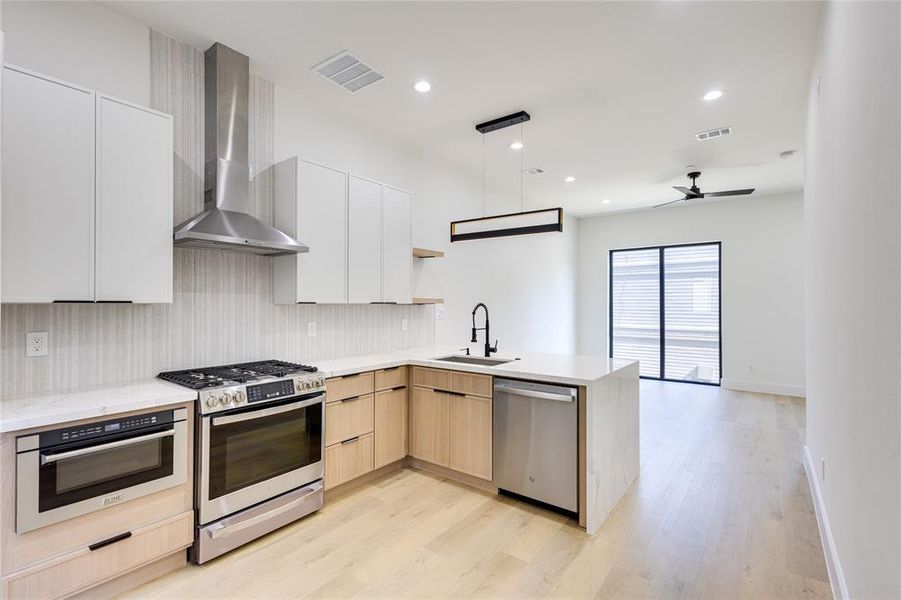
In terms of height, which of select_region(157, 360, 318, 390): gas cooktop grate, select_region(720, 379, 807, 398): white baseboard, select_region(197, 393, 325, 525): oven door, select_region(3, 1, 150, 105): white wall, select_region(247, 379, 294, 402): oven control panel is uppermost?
select_region(3, 1, 150, 105): white wall

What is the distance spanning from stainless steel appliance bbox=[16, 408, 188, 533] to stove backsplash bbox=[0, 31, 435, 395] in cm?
56

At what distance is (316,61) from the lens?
2.95 m

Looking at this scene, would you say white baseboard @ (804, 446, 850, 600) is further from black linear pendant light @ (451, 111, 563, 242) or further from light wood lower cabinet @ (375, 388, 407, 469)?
light wood lower cabinet @ (375, 388, 407, 469)

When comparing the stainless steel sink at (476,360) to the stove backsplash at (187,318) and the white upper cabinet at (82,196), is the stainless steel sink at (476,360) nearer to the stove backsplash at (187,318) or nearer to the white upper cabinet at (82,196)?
the stove backsplash at (187,318)

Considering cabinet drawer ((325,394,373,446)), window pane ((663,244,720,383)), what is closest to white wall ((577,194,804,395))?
window pane ((663,244,720,383))

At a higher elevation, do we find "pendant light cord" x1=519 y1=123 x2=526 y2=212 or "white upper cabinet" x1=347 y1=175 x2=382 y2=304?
"pendant light cord" x1=519 y1=123 x2=526 y2=212

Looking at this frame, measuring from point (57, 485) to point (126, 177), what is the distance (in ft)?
4.88

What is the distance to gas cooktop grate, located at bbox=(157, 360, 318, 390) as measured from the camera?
7.90ft

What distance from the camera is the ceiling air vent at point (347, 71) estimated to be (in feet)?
9.58

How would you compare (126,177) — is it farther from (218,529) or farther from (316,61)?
(218,529)

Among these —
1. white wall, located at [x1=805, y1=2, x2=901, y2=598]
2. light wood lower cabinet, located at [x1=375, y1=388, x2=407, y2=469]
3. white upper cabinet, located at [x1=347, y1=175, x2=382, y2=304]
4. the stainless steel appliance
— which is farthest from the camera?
white upper cabinet, located at [x1=347, y1=175, x2=382, y2=304]

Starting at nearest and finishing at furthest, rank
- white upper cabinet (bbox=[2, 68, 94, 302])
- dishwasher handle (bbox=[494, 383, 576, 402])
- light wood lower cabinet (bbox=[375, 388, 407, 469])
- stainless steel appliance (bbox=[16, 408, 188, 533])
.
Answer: stainless steel appliance (bbox=[16, 408, 188, 533]) < white upper cabinet (bbox=[2, 68, 94, 302]) < dishwasher handle (bbox=[494, 383, 576, 402]) < light wood lower cabinet (bbox=[375, 388, 407, 469])

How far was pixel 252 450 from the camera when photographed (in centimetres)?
251

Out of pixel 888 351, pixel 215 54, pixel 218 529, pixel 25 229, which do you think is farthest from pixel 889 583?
pixel 215 54
